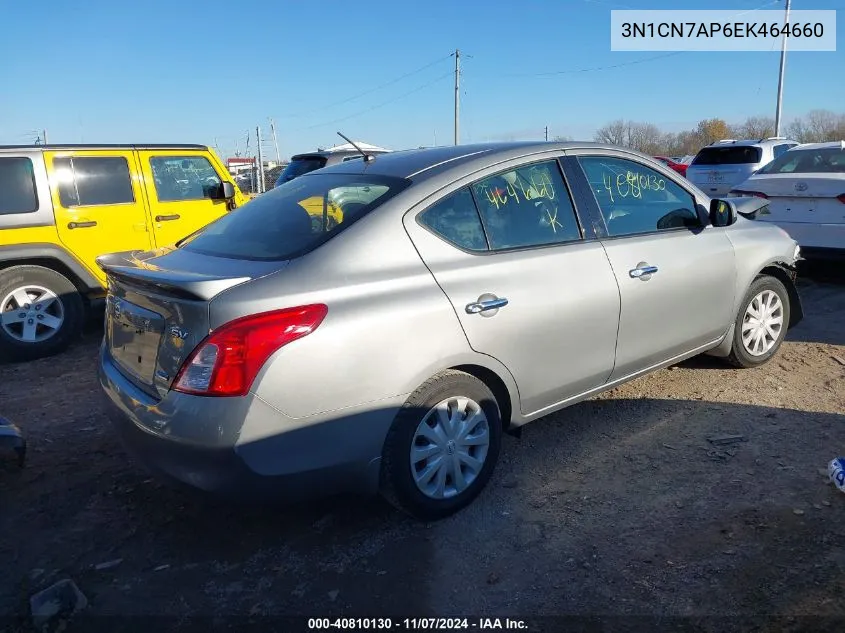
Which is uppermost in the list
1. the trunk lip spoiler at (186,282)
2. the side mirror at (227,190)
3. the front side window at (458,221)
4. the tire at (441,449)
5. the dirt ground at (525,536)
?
the side mirror at (227,190)

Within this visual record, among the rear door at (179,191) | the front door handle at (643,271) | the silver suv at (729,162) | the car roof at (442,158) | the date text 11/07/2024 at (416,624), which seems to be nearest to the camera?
the date text 11/07/2024 at (416,624)

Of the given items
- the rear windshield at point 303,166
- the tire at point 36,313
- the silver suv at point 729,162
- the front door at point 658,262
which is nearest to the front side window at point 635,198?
the front door at point 658,262

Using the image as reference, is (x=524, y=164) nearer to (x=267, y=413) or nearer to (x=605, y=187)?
(x=605, y=187)

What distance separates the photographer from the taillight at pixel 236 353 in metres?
2.39

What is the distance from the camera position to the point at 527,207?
11.0 feet

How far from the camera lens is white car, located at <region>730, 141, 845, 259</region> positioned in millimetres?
6559

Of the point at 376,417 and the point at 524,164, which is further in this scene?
the point at 524,164

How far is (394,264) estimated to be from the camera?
2.79 m

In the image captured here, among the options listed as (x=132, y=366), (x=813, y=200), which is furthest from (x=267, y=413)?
(x=813, y=200)

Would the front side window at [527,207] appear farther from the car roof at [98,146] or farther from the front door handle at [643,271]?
the car roof at [98,146]

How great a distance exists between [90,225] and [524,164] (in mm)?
4552

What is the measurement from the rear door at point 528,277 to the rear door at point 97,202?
4.45 meters

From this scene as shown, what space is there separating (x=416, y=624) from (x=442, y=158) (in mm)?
2155

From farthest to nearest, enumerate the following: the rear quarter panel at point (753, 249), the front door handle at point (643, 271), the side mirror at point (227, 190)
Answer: the side mirror at point (227, 190)
the rear quarter panel at point (753, 249)
the front door handle at point (643, 271)
